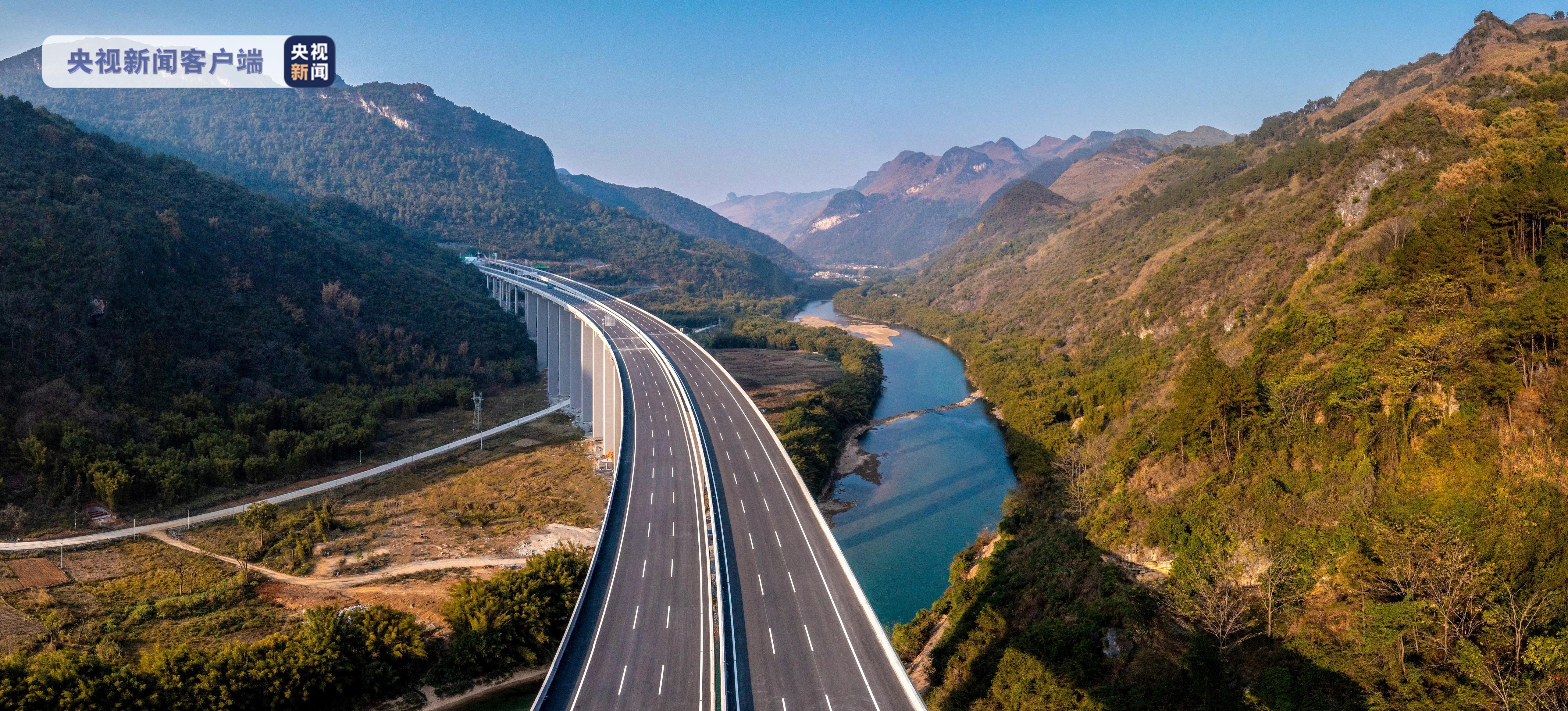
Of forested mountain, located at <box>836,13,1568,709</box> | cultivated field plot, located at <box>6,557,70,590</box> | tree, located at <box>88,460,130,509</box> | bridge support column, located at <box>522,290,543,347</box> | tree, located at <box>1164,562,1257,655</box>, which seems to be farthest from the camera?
bridge support column, located at <box>522,290,543,347</box>

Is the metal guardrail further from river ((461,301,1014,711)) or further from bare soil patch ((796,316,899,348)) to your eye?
bare soil patch ((796,316,899,348))

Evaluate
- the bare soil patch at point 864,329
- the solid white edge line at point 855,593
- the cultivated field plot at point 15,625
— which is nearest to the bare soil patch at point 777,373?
the bare soil patch at point 864,329

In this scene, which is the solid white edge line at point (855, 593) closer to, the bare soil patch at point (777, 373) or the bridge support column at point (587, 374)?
the bridge support column at point (587, 374)

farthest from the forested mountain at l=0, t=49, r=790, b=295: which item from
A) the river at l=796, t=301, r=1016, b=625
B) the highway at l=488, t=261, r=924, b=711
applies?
the highway at l=488, t=261, r=924, b=711

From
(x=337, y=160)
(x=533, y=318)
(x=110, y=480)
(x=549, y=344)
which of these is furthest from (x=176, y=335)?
(x=337, y=160)

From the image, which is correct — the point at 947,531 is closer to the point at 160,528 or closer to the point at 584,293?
the point at 160,528
